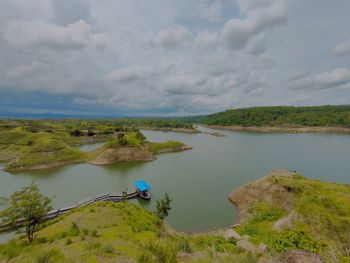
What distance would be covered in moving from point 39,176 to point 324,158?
6771 cm

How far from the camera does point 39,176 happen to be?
40812mm

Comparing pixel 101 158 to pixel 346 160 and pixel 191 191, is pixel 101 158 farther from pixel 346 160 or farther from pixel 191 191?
pixel 346 160

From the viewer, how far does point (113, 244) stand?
42.4 ft

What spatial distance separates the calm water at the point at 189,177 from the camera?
25344mm

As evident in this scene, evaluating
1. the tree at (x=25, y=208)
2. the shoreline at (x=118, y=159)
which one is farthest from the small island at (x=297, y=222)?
the shoreline at (x=118, y=159)

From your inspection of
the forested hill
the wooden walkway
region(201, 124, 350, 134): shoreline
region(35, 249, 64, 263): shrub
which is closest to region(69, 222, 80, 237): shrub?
region(35, 249, 64, 263): shrub

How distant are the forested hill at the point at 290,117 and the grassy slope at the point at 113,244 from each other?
142m

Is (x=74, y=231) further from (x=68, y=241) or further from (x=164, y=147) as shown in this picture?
(x=164, y=147)

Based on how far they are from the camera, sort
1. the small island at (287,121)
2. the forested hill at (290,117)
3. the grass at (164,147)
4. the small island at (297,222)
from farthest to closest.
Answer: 1. the forested hill at (290,117)
2. the small island at (287,121)
3. the grass at (164,147)
4. the small island at (297,222)

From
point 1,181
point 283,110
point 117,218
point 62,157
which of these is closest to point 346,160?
point 117,218

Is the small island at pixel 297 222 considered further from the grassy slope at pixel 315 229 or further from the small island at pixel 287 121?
the small island at pixel 287 121

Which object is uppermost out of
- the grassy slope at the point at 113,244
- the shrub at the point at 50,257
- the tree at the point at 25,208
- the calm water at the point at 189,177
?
the tree at the point at 25,208

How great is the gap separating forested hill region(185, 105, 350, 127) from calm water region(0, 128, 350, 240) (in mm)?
80439

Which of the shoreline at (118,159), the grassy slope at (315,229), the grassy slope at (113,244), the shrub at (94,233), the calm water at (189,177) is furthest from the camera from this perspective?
the shoreline at (118,159)
